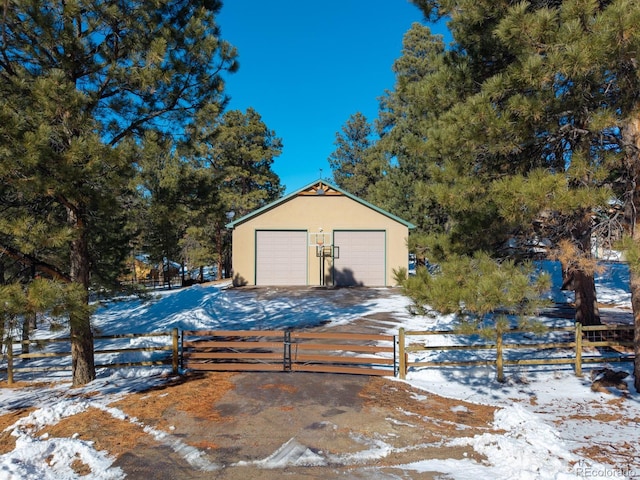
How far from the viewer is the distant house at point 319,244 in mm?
19109

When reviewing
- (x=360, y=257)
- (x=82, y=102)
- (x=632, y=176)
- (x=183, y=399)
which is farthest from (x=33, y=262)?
(x=360, y=257)

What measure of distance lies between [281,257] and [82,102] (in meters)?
13.8

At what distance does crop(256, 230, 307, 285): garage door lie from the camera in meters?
19.2

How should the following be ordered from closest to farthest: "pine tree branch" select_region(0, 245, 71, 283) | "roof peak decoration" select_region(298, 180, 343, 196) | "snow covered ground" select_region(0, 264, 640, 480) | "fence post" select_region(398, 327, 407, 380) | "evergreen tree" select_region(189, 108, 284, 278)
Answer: "snow covered ground" select_region(0, 264, 640, 480), "pine tree branch" select_region(0, 245, 71, 283), "fence post" select_region(398, 327, 407, 380), "roof peak decoration" select_region(298, 180, 343, 196), "evergreen tree" select_region(189, 108, 284, 278)

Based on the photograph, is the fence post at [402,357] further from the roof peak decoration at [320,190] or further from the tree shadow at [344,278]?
the roof peak decoration at [320,190]

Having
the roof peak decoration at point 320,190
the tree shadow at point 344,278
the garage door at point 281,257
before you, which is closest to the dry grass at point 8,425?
the garage door at point 281,257

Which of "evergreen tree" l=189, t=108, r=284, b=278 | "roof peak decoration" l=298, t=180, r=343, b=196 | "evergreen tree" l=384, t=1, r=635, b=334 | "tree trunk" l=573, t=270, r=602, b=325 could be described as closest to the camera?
"evergreen tree" l=384, t=1, r=635, b=334

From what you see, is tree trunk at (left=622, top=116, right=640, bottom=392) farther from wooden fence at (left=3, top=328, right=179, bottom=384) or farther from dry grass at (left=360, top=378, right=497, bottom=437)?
wooden fence at (left=3, top=328, right=179, bottom=384)

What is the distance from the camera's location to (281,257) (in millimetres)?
19312

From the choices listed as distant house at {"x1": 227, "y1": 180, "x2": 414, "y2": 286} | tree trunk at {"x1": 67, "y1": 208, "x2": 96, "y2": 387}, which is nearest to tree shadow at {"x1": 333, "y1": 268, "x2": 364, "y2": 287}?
distant house at {"x1": 227, "y1": 180, "x2": 414, "y2": 286}

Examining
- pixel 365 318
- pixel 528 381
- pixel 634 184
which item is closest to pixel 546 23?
pixel 634 184

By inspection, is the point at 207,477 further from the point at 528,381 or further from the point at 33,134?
the point at 528,381

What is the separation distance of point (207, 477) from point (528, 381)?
20.9 feet

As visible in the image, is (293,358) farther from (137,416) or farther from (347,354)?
(137,416)
